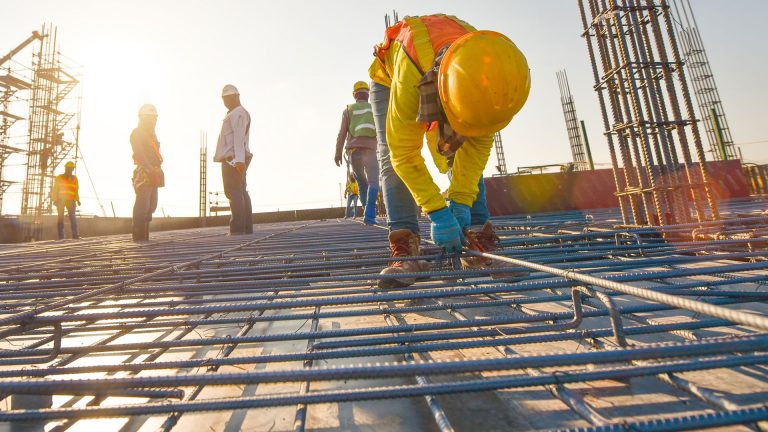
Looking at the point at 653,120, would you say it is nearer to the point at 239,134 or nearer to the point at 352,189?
the point at 239,134

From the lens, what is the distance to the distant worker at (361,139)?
5.01 m

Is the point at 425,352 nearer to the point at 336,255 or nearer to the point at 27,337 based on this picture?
the point at 336,255

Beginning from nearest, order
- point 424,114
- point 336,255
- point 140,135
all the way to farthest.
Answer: point 424,114, point 336,255, point 140,135

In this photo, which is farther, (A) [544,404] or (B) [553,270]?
(B) [553,270]

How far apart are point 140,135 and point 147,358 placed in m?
4.39

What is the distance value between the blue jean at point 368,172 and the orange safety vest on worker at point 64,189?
7023 mm

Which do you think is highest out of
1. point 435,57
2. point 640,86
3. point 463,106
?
point 640,86

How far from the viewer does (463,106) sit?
142 centimetres

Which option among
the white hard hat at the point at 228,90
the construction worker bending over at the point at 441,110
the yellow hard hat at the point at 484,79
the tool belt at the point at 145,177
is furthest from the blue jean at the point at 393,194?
the tool belt at the point at 145,177

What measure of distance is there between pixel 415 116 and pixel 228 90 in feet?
12.4

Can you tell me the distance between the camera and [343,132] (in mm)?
5250

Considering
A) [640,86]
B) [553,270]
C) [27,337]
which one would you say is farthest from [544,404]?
[640,86]

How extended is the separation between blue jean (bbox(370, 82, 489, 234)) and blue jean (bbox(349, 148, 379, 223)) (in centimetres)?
285

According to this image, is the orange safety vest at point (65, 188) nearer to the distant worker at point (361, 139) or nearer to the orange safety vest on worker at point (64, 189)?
the orange safety vest on worker at point (64, 189)
